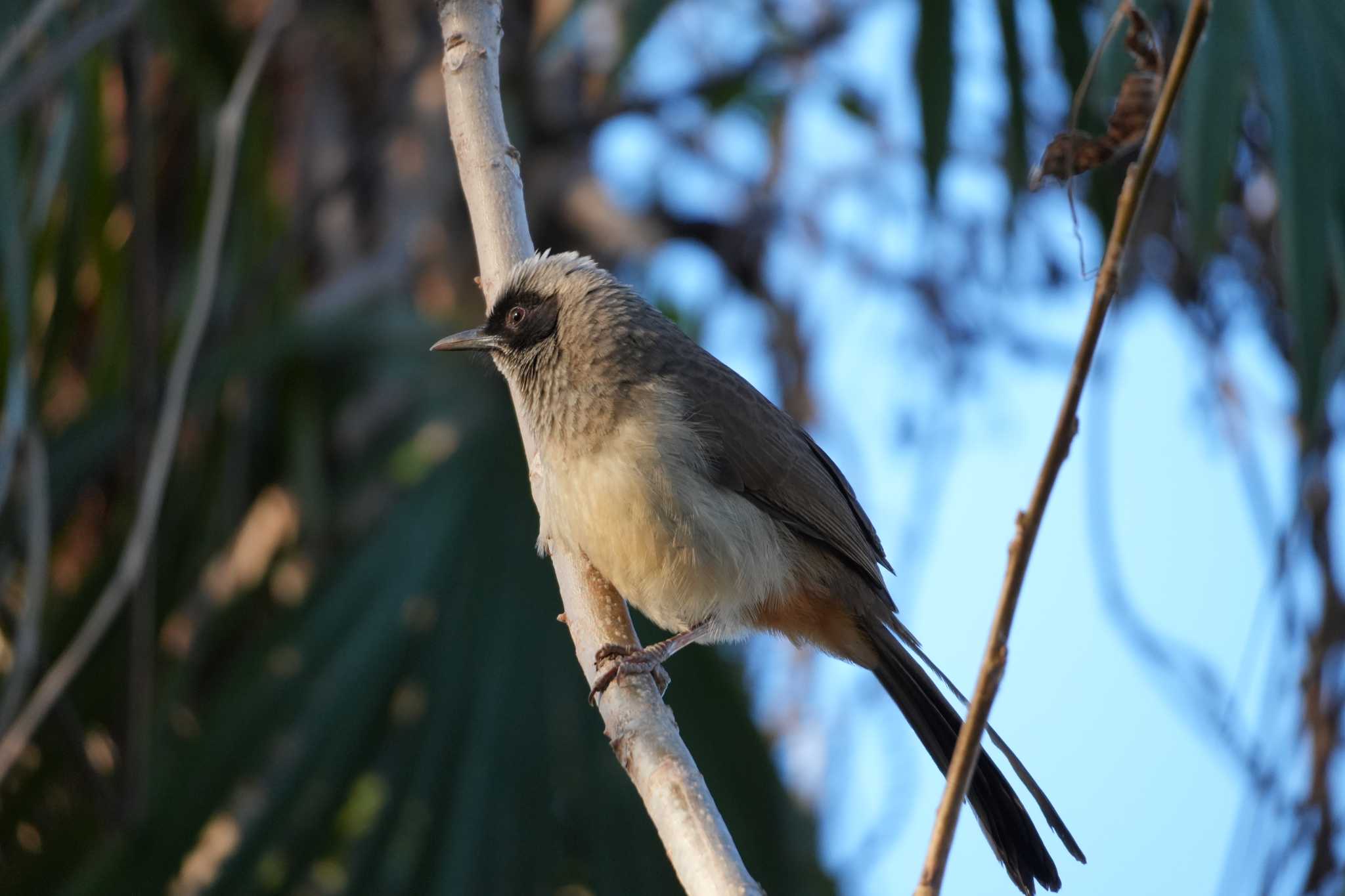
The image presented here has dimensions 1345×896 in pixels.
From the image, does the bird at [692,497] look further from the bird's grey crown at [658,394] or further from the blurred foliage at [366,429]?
the blurred foliage at [366,429]

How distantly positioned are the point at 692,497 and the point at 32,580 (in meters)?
1.61

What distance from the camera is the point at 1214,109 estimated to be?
256cm

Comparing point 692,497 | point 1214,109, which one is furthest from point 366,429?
point 1214,109

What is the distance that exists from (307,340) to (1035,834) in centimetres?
296

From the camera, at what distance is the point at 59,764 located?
406 centimetres

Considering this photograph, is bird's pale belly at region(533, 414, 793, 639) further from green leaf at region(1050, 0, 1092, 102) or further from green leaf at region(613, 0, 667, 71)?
green leaf at region(1050, 0, 1092, 102)

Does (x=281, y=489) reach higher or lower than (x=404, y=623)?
higher

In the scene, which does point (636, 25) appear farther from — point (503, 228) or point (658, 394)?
point (658, 394)

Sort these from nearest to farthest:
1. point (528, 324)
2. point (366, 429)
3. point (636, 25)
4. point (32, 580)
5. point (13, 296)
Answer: point (13, 296) → point (636, 25) → point (32, 580) → point (528, 324) → point (366, 429)

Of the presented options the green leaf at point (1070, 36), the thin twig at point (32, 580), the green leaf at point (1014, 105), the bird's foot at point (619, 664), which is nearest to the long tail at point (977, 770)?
the bird's foot at point (619, 664)

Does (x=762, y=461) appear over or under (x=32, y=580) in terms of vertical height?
over

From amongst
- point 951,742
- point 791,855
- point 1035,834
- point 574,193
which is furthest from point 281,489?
point 1035,834

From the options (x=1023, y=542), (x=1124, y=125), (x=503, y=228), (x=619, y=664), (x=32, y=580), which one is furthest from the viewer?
(x=32, y=580)

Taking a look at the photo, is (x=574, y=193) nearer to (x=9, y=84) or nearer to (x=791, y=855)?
(x=9, y=84)
